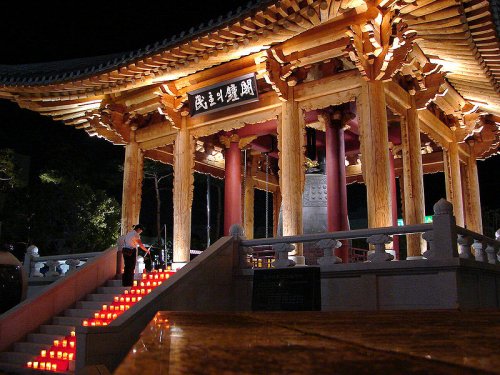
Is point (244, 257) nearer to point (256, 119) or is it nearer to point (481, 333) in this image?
point (256, 119)

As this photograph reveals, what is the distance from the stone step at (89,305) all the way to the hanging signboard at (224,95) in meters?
4.83

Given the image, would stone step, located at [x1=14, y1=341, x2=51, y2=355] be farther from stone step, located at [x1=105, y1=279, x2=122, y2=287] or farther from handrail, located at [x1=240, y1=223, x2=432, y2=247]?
handrail, located at [x1=240, y1=223, x2=432, y2=247]

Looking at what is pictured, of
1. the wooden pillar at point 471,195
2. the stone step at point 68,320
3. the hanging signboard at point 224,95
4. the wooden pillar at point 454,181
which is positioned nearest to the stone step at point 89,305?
the stone step at point 68,320

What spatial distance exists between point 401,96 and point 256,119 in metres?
3.13

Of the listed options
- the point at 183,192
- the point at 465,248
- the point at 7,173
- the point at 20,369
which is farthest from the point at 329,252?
the point at 7,173

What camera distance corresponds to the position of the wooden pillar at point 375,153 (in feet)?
28.9

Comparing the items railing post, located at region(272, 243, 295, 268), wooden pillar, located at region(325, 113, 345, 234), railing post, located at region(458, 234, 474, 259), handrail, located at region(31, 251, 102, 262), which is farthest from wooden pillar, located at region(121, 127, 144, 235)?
railing post, located at region(458, 234, 474, 259)

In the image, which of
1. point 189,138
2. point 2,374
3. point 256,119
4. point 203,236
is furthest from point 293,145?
point 203,236

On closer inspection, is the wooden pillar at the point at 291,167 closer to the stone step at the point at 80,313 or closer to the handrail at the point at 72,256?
the stone step at the point at 80,313

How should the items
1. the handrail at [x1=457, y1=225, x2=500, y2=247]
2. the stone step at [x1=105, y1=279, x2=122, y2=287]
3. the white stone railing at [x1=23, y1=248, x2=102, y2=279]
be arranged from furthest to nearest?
1. the white stone railing at [x1=23, y1=248, x2=102, y2=279]
2. the stone step at [x1=105, y1=279, x2=122, y2=287]
3. the handrail at [x1=457, y1=225, x2=500, y2=247]

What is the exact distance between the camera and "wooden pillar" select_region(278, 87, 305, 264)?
991cm

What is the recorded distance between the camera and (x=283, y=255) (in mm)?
8555

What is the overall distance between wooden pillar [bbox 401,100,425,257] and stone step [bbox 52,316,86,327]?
6382 mm

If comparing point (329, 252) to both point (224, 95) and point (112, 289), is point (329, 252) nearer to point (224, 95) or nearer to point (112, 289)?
point (112, 289)
